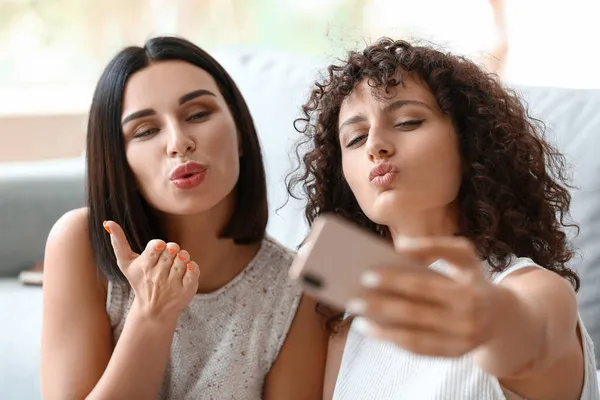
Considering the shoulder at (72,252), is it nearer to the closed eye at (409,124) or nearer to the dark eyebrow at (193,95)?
the dark eyebrow at (193,95)

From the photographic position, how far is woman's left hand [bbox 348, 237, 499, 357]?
610 millimetres

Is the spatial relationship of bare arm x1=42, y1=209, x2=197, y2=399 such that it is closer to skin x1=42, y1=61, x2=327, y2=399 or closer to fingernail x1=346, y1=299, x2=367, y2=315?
skin x1=42, y1=61, x2=327, y2=399

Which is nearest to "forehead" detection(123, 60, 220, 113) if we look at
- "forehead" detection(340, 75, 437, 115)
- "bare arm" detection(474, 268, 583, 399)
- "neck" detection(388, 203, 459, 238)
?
"forehead" detection(340, 75, 437, 115)

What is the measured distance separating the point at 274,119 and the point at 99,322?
57cm

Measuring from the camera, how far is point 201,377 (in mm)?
1181

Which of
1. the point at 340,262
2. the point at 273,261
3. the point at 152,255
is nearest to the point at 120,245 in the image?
the point at 152,255

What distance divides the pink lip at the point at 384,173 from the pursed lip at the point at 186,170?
245 mm

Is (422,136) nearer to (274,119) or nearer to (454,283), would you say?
(454,283)

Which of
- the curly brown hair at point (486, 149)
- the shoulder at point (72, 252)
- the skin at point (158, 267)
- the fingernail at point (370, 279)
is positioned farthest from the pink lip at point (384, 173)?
the shoulder at point (72, 252)

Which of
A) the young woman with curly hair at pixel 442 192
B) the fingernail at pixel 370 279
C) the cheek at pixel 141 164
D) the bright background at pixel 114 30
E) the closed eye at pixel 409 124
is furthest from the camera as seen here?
the bright background at pixel 114 30

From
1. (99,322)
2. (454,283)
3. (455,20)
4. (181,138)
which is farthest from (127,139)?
(455,20)

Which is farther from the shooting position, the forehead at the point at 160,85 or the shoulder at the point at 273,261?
the shoulder at the point at 273,261

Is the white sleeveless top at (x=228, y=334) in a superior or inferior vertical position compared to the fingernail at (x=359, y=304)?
inferior

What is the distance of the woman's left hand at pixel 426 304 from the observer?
610 mm
